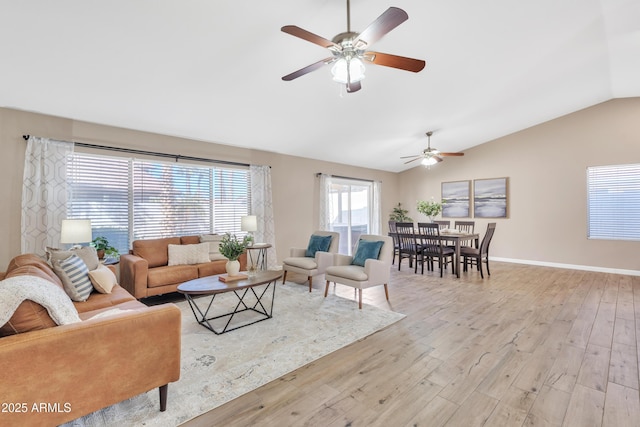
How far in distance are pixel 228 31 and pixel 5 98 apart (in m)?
2.82

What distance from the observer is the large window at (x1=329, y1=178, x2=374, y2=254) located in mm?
7516

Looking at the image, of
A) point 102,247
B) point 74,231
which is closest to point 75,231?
point 74,231

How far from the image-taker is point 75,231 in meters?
3.35

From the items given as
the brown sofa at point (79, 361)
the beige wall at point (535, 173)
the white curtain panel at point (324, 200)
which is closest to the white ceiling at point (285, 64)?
the beige wall at point (535, 173)

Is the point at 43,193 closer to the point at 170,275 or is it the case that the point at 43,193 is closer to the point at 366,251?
the point at 170,275

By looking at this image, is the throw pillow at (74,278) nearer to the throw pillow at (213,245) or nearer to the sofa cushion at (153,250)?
the sofa cushion at (153,250)

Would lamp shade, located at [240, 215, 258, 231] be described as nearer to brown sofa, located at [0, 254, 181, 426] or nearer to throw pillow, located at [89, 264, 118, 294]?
throw pillow, located at [89, 264, 118, 294]

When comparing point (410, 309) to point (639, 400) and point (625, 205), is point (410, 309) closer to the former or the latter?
point (639, 400)

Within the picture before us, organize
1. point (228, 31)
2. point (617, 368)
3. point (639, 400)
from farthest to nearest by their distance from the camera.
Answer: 1. point (228, 31)
2. point (617, 368)
3. point (639, 400)

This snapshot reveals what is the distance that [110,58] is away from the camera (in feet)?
9.37

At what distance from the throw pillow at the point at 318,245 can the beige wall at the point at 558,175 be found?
3.82 m

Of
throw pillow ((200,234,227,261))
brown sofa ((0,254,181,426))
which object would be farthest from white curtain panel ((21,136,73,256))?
brown sofa ((0,254,181,426))

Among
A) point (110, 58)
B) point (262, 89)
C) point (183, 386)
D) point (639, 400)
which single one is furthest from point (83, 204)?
point (639, 400)

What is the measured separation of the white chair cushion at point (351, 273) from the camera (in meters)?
3.62
